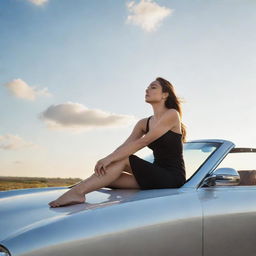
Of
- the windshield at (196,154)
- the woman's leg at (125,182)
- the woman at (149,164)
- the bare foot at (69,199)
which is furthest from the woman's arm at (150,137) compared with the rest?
the bare foot at (69,199)

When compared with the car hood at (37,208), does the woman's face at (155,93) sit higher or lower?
higher

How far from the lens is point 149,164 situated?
3.54 meters

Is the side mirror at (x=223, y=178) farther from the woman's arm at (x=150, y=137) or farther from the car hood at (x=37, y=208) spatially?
Result: the woman's arm at (x=150, y=137)

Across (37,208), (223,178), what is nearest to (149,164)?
(223,178)

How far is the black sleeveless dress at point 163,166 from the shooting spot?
339 centimetres

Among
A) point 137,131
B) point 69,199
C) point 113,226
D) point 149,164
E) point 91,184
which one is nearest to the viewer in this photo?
point 113,226

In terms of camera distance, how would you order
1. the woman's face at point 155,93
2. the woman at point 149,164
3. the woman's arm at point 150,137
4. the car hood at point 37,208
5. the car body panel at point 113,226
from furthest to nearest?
the woman's face at point 155,93, the woman's arm at point 150,137, the woman at point 149,164, the car hood at point 37,208, the car body panel at point 113,226

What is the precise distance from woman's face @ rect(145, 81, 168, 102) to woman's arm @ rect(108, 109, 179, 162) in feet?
1.01

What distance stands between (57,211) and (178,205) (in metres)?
0.84

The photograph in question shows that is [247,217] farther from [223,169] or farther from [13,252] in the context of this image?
[13,252]

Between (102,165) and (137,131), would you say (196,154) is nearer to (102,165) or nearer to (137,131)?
(137,131)

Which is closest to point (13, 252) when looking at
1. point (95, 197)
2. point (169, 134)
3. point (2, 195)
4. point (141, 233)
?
point (141, 233)

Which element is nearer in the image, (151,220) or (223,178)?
(151,220)

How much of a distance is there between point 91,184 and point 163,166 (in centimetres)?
75
